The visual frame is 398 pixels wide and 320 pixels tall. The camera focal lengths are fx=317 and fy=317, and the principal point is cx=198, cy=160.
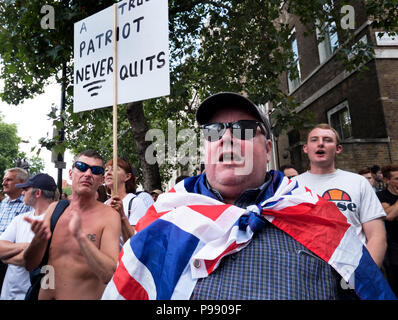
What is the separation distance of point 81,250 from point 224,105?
135 centimetres

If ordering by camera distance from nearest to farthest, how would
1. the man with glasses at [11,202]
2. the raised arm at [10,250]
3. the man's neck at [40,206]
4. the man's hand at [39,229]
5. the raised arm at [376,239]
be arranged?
the man's hand at [39,229], the raised arm at [376,239], the raised arm at [10,250], the man's neck at [40,206], the man with glasses at [11,202]

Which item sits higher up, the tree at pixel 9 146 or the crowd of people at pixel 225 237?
Answer: the tree at pixel 9 146

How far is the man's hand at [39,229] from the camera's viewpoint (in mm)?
2043

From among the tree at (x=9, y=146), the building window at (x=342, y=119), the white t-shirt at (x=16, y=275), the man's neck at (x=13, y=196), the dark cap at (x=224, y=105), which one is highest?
the tree at (x=9, y=146)

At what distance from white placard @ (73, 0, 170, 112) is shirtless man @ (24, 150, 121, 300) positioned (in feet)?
3.02

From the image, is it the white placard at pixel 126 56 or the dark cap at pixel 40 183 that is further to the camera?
the dark cap at pixel 40 183

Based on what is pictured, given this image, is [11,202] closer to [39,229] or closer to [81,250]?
[39,229]

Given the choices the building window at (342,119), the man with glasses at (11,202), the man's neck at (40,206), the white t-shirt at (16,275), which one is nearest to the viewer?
the white t-shirt at (16,275)

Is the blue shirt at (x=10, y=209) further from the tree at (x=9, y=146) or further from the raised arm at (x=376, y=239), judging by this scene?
the tree at (x=9, y=146)

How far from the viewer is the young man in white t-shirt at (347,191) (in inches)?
103

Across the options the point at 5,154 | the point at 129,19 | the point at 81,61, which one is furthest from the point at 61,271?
the point at 5,154

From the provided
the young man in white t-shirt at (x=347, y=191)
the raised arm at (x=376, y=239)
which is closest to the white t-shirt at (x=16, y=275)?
the young man in white t-shirt at (x=347, y=191)

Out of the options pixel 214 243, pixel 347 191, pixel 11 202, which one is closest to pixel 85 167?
pixel 214 243

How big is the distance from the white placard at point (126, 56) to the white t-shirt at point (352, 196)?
1.71m
